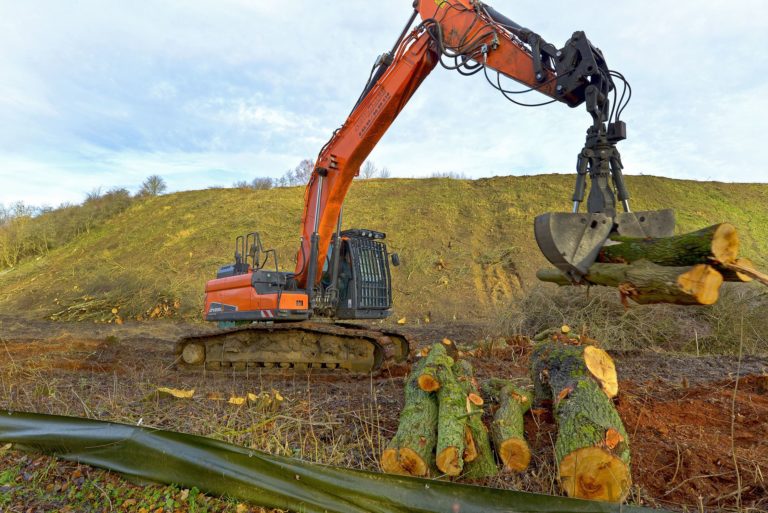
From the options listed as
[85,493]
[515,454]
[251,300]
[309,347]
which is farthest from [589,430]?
[251,300]

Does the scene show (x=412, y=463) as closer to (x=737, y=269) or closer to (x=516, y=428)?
(x=516, y=428)

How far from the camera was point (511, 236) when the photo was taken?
66.5 ft

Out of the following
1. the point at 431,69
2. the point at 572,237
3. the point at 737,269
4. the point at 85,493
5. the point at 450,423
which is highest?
the point at 431,69

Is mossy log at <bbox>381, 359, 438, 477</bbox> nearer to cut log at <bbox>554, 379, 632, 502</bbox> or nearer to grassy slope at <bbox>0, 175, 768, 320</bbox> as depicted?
cut log at <bbox>554, 379, 632, 502</bbox>

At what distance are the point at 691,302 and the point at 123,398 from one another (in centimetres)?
492

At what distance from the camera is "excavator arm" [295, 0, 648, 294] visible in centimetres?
442

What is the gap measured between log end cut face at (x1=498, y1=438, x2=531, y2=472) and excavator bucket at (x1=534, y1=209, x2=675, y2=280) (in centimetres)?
121

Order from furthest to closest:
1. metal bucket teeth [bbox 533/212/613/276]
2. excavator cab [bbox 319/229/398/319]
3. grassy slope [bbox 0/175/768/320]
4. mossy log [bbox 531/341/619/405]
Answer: grassy slope [bbox 0/175/768/320], excavator cab [bbox 319/229/398/319], mossy log [bbox 531/341/619/405], metal bucket teeth [bbox 533/212/613/276]

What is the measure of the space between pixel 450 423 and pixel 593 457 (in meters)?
0.89

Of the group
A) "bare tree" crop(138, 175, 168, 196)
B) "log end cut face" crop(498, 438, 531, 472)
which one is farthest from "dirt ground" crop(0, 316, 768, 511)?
"bare tree" crop(138, 175, 168, 196)

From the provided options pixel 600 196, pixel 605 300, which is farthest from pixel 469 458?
pixel 605 300

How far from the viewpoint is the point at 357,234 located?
805cm

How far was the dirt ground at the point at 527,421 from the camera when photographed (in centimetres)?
325

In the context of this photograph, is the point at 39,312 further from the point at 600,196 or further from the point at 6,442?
the point at 600,196
